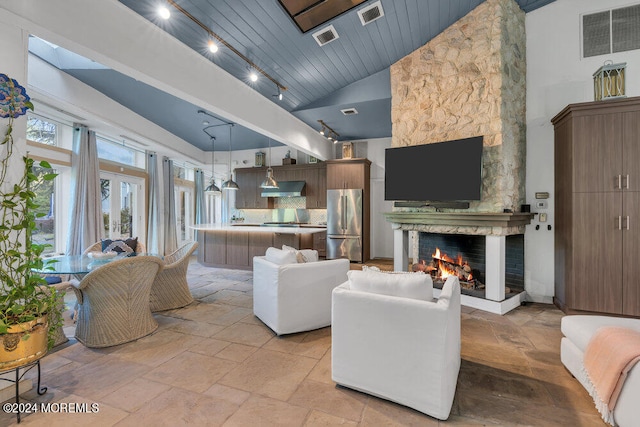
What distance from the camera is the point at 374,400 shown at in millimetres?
2025

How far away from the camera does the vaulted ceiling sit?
123 inches

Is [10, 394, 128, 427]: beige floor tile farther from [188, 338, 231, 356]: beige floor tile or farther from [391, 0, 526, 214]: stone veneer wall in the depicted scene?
[391, 0, 526, 214]: stone veneer wall

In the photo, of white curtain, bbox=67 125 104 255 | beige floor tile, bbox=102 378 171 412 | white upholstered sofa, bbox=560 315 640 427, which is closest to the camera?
white upholstered sofa, bbox=560 315 640 427

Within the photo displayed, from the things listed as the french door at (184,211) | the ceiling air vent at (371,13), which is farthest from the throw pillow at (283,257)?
the french door at (184,211)

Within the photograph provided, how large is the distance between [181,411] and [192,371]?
50 cm

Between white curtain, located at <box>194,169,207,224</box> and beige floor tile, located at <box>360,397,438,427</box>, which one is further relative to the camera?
white curtain, located at <box>194,169,207,224</box>

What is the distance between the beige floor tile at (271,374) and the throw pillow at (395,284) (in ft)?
2.76

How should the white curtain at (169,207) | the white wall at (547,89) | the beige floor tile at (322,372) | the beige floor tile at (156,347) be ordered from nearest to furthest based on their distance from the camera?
1. the beige floor tile at (322,372)
2. the beige floor tile at (156,347)
3. the white wall at (547,89)
4. the white curtain at (169,207)

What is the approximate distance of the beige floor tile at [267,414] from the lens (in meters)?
1.80

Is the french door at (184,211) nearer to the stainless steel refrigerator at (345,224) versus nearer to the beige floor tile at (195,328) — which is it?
the stainless steel refrigerator at (345,224)

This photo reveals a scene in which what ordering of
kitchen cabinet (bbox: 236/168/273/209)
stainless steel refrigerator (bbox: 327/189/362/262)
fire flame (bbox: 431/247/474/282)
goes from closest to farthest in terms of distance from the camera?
fire flame (bbox: 431/247/474/282) < stainless steel refrigerator (bbox: 327/189/362/262) < kitchen cabinet (bbox: 236/168/273/209)

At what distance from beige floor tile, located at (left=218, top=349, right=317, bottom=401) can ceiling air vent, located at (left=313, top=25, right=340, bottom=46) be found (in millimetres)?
3688

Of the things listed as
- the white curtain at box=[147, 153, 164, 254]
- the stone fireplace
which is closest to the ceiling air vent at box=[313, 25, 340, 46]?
the stone fireplace

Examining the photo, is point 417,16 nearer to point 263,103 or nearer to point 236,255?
point 263,103
